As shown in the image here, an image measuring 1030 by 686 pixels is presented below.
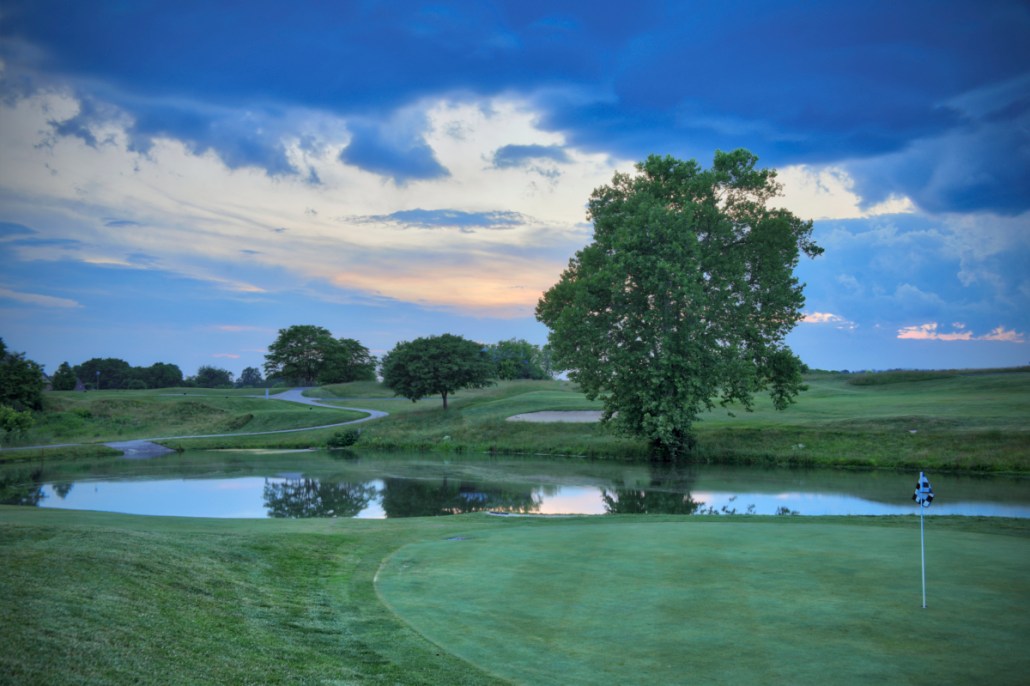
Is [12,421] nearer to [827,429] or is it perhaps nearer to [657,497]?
[657,497]

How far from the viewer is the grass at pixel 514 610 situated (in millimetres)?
6527

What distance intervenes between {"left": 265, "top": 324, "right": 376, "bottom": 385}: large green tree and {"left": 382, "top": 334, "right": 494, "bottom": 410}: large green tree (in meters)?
57.9

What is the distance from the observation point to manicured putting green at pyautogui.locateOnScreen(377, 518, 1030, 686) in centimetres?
672

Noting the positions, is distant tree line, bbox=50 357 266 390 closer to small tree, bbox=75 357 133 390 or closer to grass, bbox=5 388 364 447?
small tree, bbox=75 357 133 390

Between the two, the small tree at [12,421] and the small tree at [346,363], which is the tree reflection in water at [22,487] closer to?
the small tree at [12,421]

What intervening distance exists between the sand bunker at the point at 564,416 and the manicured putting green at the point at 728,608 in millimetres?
37559

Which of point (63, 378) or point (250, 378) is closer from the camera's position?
point (63, 378)

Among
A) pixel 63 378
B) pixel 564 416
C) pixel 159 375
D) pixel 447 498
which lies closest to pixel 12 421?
pixel 447 498

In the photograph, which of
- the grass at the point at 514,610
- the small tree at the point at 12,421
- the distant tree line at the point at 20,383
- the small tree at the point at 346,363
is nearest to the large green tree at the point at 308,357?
the small tree at the point at 346,363

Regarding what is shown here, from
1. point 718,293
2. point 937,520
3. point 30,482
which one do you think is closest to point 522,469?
point 718,293

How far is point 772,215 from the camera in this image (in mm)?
37688

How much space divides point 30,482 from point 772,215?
139 ft

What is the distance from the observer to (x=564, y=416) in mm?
52875

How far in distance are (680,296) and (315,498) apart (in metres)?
20.5
